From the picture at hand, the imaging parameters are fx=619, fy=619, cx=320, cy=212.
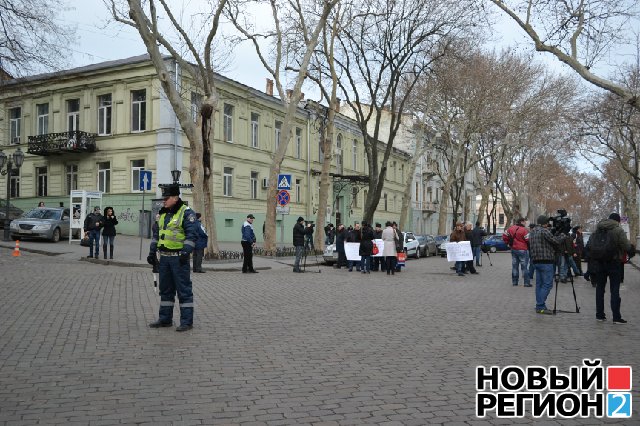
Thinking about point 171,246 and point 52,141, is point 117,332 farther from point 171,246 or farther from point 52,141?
point 52,141

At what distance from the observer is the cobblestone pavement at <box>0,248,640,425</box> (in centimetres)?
518

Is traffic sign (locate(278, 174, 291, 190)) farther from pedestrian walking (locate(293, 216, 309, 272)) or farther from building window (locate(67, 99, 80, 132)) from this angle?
building window (locate(67, 99, 80, 132))

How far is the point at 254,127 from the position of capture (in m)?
41.4

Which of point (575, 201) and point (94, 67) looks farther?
point (575, 201)

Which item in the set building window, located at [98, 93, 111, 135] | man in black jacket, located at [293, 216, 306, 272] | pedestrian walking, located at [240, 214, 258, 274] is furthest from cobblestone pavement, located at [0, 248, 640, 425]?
building window, located at [98, 93, 111, 135]

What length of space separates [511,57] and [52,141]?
2754cm

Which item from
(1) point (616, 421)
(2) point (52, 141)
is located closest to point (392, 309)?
(1) point (616, 421)

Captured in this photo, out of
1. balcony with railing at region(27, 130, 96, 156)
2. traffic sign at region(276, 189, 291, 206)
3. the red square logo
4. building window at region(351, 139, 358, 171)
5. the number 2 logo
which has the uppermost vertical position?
building window at region(351, 139, 358, 171)

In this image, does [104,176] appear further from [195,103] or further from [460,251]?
[460,251]

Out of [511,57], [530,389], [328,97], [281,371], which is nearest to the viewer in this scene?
[530,389]

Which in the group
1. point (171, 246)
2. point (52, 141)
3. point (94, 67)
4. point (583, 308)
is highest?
point (94, 67)

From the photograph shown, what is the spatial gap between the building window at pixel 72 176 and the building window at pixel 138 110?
507 centimetres

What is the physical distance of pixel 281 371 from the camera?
647 centimetres

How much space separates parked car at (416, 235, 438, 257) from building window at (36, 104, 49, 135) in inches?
947
